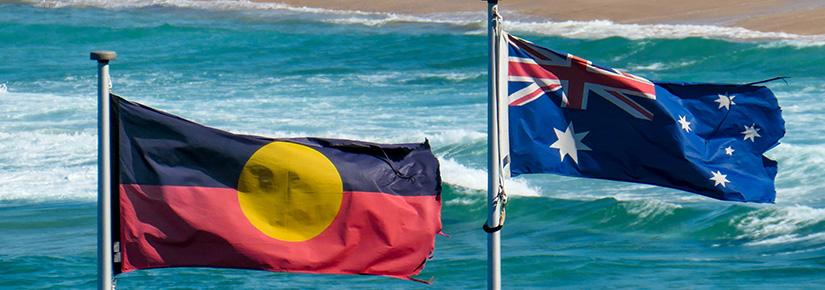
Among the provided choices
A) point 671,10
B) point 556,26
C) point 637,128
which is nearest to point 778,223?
point 637,128

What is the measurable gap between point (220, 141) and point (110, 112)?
61cm

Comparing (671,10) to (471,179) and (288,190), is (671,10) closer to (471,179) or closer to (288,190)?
(471,179)

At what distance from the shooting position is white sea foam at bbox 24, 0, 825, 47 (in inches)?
1357

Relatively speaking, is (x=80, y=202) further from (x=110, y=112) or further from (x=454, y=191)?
(x=110, y=112)

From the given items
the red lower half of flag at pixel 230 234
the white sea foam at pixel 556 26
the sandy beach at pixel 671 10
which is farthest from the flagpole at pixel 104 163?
the sandy beach at pixel 671 10

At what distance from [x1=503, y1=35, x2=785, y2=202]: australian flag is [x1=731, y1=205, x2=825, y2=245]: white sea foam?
7.97 m

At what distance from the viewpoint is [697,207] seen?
1917 centimetres

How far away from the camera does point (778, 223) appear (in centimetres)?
1819

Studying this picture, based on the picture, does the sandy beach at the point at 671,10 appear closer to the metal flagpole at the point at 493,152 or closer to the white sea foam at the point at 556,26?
the white sea foam at the point at 556,26

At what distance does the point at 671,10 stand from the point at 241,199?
3031 cm

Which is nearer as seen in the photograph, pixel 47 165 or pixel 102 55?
pixel 102 55

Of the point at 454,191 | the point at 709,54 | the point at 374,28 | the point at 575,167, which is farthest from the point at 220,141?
the point at 374,28

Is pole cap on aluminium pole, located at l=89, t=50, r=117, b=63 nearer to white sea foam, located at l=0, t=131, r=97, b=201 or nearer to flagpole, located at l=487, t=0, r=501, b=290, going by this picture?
flagpole, located at l=487, t=0, r=501, b=290

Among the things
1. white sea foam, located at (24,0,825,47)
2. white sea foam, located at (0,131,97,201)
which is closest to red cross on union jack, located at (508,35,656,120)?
white sea foam, located at (0,131,97,201)
